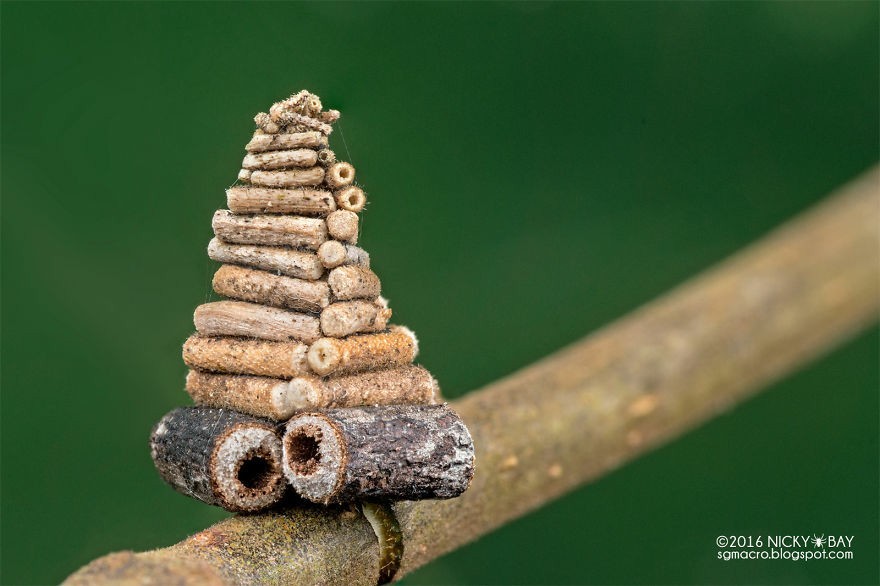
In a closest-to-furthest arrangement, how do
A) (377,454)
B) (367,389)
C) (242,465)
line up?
1. (377,454)
2. (242,465)
3. (367,389)

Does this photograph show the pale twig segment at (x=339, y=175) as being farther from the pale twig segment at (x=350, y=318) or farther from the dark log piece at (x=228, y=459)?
the dark log piece at (x=228, y=459)

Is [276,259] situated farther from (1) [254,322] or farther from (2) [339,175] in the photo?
(2) [339,175]

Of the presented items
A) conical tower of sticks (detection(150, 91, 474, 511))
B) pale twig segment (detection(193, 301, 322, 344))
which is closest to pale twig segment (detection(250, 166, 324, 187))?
conical tower of sticks (detection(150, 91, 474, 511))

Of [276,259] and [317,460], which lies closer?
[317,460]

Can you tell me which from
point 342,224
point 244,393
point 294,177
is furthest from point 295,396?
point 294,177

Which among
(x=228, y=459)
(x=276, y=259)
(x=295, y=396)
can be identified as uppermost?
(x=276, y=259)

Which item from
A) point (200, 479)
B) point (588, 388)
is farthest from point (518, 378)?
point (200, 479)
